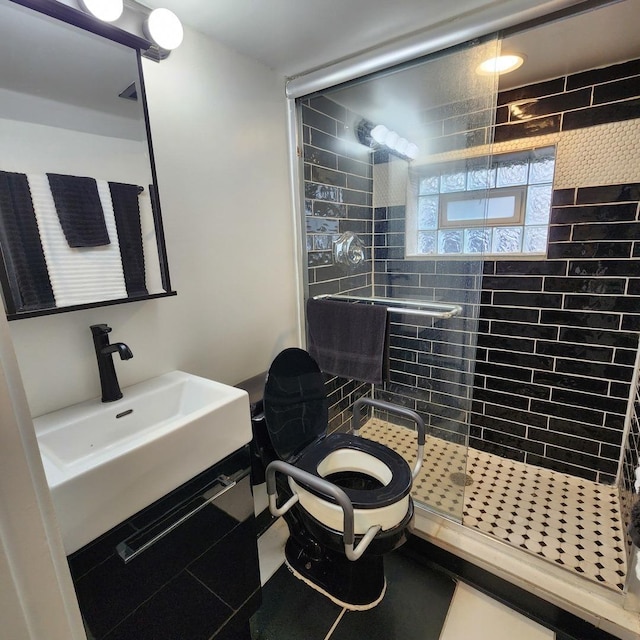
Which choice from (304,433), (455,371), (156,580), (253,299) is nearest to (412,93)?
(253,299)

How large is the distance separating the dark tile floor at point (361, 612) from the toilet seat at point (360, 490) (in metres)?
0.45

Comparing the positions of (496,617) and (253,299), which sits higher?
(253,299)

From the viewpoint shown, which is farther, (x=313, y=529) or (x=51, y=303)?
(x=313, y=529)

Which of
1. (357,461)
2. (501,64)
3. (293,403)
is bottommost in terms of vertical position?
(357,461)

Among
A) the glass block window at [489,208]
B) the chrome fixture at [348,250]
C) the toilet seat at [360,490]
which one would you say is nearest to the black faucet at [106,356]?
Answer: the toilet seat at [360,490]

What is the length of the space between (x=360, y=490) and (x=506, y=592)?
77 centimetres

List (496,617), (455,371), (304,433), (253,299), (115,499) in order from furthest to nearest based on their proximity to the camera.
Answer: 1. (455,371)
2. (253,299)
3. (304,433)
4. (496,617)
5. (115,499)

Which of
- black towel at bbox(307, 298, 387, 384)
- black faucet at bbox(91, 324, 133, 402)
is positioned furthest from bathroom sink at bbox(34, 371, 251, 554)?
black towel at bbox(307, 298, 387, 384)

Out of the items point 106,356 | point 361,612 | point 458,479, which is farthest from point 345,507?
point 458,479

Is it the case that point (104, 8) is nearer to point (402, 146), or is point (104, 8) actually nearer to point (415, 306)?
point (402, 146)

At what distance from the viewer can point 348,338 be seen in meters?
1.80

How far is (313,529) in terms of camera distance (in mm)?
1281

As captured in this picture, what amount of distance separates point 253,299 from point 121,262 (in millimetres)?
614

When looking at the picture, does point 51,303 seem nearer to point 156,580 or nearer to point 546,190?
point 156,580
